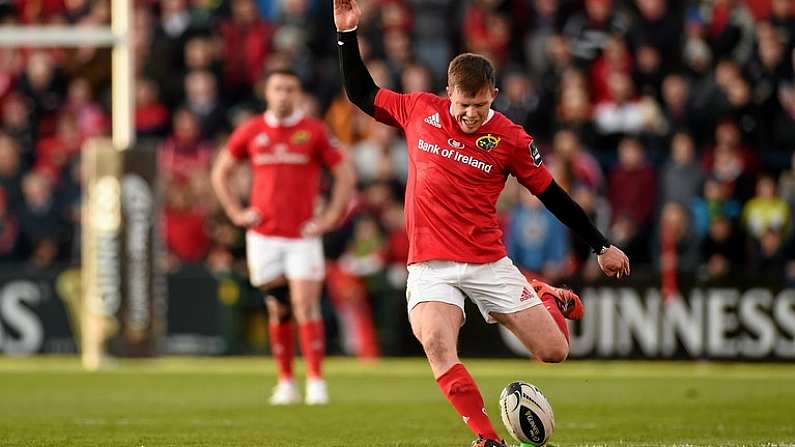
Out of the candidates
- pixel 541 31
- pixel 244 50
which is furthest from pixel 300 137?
pixel 244 50

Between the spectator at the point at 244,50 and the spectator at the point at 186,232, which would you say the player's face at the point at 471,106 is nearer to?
the spectator at the point at 186,232

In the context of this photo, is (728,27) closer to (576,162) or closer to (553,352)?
(576,162)

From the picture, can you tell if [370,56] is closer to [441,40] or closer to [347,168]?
[441,40]

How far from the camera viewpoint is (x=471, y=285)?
7941 millimetres

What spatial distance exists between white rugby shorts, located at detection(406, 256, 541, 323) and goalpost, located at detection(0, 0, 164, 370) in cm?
952

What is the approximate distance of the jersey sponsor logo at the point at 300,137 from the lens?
1283cm

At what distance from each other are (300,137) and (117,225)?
498 cm

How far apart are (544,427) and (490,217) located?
45.5 inches

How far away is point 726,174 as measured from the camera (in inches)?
712

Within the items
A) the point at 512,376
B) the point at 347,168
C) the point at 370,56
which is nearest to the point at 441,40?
the point at 370,56

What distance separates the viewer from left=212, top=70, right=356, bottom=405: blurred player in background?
41.6ft

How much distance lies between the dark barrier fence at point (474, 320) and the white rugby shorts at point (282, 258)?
521 cm

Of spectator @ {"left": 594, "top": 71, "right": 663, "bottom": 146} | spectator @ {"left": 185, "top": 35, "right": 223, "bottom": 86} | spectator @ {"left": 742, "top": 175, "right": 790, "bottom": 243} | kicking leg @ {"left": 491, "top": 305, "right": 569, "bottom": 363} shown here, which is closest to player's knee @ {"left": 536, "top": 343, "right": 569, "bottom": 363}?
kicking leg @ {"left": 491, "top": 305, "right": 569, "bottom": 363}

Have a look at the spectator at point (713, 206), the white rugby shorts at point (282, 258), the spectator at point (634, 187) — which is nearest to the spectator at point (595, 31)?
the spectator at point (634, 187)
